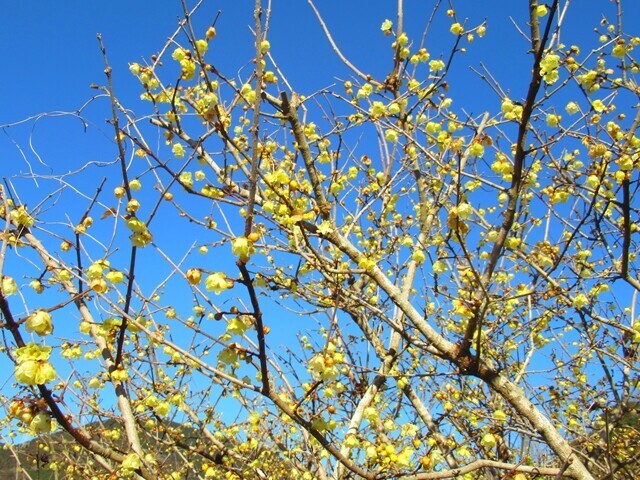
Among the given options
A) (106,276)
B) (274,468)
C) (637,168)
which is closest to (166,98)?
(106,276)

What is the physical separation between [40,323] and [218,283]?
0.69 meters

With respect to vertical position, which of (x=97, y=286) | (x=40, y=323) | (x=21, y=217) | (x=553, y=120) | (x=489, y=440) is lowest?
(x=40, y=323)

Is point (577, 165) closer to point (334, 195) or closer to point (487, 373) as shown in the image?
point (334, 195)

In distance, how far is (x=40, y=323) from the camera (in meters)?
2.00

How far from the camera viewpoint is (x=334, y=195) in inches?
182

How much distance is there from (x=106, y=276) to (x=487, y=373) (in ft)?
7.27

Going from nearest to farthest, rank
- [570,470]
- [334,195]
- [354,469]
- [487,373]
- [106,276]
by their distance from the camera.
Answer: [354,469] → [106,276] → [570,470] → [487,373] → [334,195]

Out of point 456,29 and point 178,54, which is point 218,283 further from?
point 456,29

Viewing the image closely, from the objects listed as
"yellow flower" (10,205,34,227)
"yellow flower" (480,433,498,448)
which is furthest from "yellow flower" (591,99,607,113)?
"yellow flower" (10,205,34,227)

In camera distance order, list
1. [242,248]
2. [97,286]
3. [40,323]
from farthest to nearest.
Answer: [97,286], [40,323], [242,248]

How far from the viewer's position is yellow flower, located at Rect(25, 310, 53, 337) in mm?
1981

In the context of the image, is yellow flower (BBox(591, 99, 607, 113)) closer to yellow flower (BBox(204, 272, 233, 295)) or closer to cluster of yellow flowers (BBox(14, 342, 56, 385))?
yellow flower (BBox(204, 272, 233, 295))

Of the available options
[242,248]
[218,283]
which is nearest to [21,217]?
[218,283]

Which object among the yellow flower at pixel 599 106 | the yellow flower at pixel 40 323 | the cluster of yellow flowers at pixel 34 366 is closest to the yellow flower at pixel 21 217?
the yellow flower at pixel 40 323
